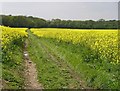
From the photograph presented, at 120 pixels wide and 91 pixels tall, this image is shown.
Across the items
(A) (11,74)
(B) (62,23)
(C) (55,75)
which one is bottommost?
(B) (62,23)

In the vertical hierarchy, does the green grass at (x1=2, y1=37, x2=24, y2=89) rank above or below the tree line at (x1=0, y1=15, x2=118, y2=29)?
above

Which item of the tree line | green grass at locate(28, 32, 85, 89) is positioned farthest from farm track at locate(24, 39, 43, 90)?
the tree line

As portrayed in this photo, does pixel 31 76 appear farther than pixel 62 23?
No

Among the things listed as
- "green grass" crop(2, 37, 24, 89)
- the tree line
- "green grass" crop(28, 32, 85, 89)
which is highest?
"green grass" crop(2, 37, 24, 89)

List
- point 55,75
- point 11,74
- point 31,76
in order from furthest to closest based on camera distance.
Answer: point 55,75 → point 31,76 → point 11,74

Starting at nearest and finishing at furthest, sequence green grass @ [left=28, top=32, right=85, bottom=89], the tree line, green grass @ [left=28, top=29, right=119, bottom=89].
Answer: green grass @ [left=28, top=29, right=119, bottom=89]
green grass @ [left=28, top=32, right=85, bottom=89]
the tree line

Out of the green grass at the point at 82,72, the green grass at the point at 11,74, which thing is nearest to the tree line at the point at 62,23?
the green grass at the point at 82,72

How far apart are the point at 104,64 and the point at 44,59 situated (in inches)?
214

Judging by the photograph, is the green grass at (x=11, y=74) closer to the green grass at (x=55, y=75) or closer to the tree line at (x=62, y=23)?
the green grass at (x=55, y=75)

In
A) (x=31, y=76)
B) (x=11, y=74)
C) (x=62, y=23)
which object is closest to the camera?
(x=11, y=74)

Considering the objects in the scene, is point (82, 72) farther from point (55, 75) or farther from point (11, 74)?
point (11, 74)

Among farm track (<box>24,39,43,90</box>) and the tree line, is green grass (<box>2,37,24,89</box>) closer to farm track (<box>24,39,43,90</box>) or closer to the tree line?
farm track (<box>24,39,43,90</box>)

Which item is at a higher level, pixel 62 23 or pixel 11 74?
pixel 11 74

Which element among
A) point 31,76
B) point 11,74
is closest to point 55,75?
point 31,76
